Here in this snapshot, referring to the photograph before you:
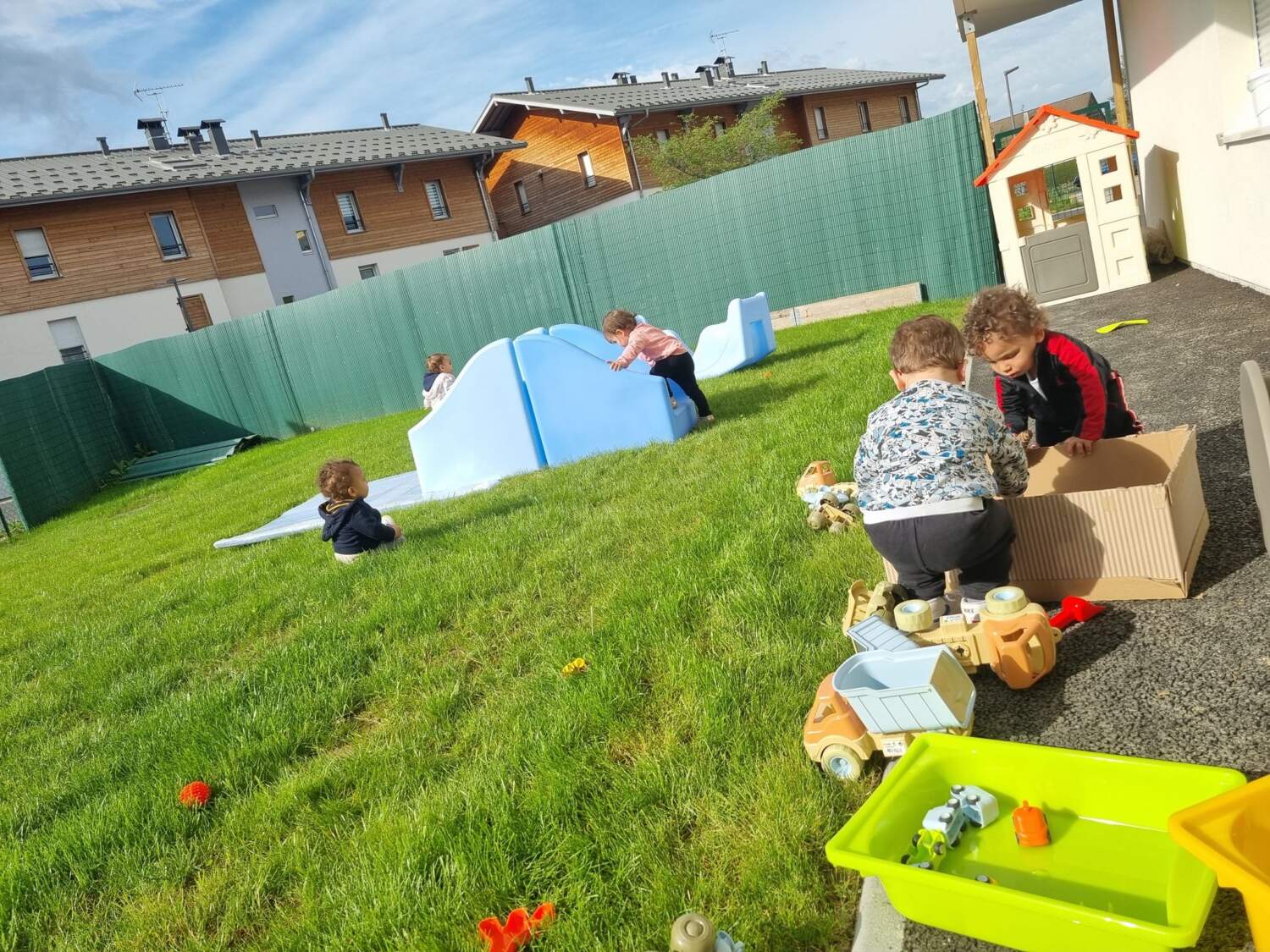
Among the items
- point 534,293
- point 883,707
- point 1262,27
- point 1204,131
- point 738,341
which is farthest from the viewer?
point 534,293

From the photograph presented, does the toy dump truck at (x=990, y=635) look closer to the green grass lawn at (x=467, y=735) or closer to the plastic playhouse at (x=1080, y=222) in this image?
the green grass lawn at (x=467, y=735)

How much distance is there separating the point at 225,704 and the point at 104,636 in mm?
2171

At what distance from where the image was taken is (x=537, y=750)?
2674 mm

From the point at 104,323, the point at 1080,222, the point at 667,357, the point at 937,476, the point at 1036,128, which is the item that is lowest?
the point at 937,476

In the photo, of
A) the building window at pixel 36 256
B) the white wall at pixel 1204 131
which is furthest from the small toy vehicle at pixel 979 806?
the building window at pixel 36 256

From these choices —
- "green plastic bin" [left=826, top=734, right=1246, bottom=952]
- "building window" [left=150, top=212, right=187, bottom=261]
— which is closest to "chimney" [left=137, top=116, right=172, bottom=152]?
"building window" [left=150, top=212, right=187, bottom=261]

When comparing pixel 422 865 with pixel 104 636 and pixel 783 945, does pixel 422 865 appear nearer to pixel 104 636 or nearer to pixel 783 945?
pixel 783 945

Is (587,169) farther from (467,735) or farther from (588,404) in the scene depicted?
(467,735)

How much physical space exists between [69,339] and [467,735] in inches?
1046

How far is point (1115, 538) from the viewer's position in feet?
8.95

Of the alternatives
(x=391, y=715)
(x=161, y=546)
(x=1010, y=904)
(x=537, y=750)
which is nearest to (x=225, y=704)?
(x=391, y=715)

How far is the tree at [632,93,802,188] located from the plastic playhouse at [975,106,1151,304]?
18459mm

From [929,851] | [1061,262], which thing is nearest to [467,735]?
[929,851]

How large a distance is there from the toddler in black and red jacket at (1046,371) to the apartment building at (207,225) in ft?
84.7
